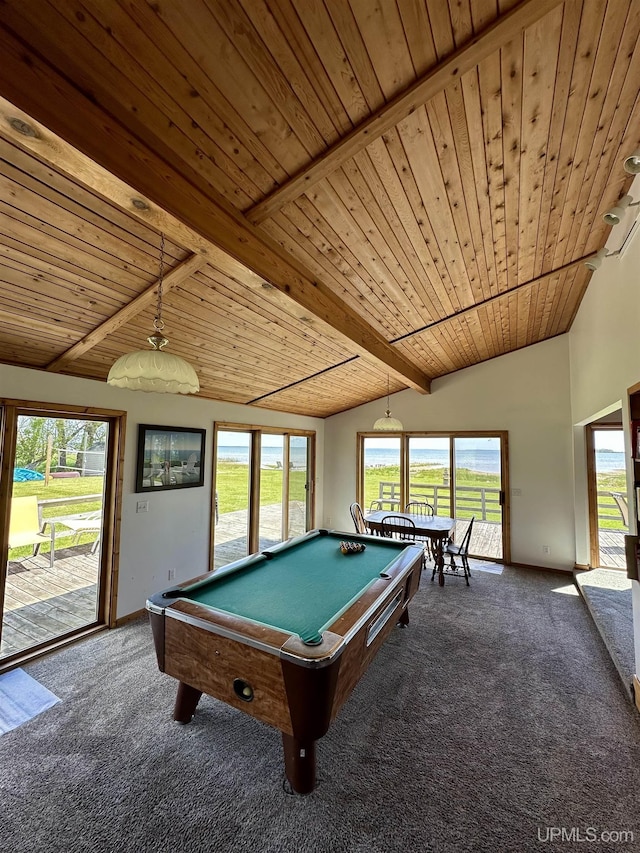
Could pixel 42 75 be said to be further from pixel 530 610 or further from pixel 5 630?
pixel 530 610

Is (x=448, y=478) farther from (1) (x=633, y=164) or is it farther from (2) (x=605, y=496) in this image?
(1) (x=633, y=164)

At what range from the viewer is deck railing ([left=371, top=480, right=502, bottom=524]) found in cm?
599

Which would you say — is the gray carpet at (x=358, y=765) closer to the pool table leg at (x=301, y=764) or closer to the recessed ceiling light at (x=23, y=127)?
the pool table leg at (x=301, y=764)

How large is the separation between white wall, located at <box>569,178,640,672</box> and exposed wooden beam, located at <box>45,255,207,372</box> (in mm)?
3057

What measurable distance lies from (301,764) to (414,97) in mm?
3396

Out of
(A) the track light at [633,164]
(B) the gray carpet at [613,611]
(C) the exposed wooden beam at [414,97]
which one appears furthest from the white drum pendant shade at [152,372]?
(B) the gray carpet at [613,611]

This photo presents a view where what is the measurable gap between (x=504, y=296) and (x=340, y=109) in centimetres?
296

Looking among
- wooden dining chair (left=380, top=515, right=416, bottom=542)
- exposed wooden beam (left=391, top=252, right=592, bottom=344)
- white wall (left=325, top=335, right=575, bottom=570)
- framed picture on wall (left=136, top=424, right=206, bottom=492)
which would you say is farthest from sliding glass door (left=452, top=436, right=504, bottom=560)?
framed picture on wall (left=136, top=424, right=206, bottom=492)

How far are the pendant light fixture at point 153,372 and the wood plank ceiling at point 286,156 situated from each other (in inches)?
25.1

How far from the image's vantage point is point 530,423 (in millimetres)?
5734

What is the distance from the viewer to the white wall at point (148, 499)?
3205mm

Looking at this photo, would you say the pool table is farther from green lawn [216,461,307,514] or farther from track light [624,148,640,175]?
track light [624,148,640,175]

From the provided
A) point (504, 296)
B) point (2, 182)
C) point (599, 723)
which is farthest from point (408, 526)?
point (2, 182)

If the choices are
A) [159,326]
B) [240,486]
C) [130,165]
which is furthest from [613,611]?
[130,165]
